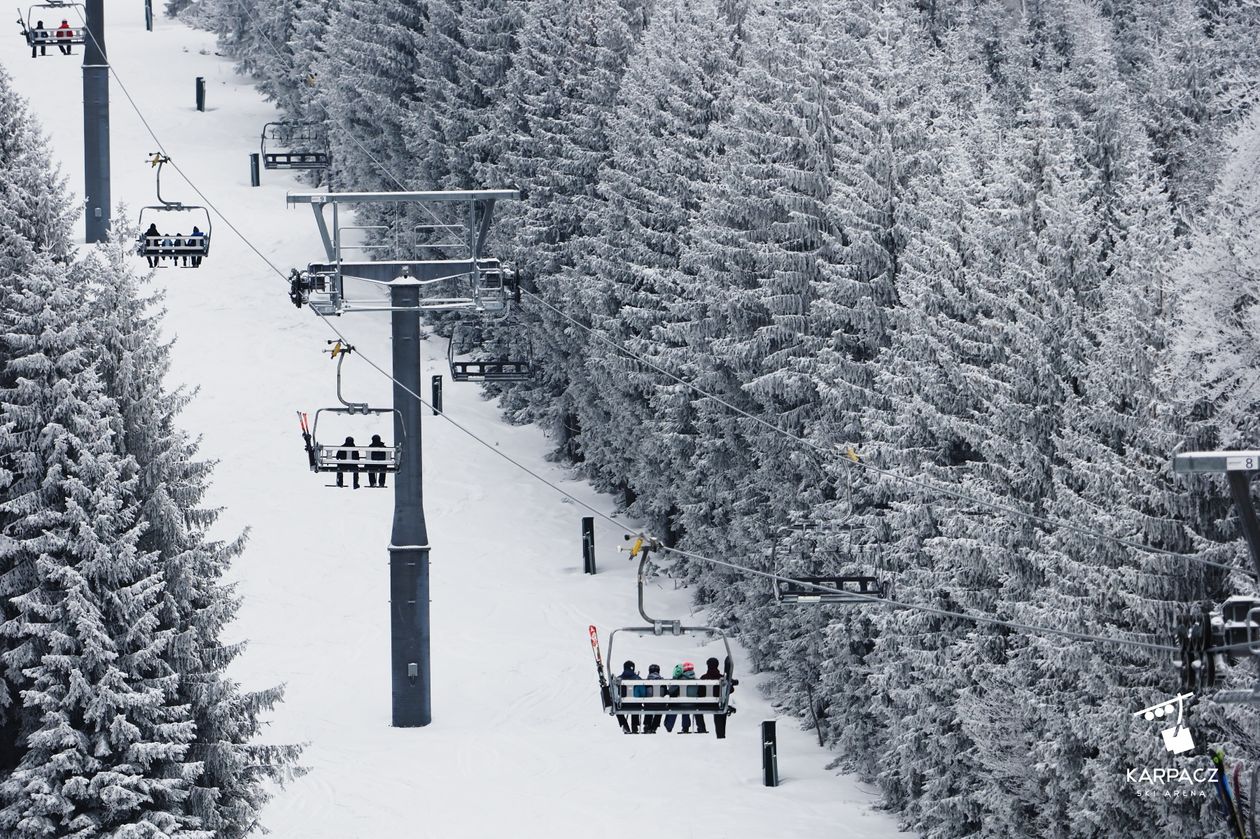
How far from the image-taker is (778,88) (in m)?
34.0

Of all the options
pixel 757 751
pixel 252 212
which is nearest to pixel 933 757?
pixel 757 751

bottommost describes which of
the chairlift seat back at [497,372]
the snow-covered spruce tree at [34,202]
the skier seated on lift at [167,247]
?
the chairlift seat back at [497,372]

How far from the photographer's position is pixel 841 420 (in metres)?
30.5

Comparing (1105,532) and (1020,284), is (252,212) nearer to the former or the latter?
(1020,284)

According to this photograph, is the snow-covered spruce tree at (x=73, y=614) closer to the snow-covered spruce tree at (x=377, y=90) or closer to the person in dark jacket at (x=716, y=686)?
the person in dark jacket at (x=716, y=686)

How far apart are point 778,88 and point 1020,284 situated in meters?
9.85

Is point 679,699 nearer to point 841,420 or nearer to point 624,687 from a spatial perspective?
point 624,687

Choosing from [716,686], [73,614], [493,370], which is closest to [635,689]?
[716,686]

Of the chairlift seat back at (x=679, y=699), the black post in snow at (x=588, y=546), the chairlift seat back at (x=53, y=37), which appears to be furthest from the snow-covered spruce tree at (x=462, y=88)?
the chairlift seat back at (x=679, y=699)

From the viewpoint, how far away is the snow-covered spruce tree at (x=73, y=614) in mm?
21016

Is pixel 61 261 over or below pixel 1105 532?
over

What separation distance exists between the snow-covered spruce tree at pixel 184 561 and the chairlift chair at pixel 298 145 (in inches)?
1017

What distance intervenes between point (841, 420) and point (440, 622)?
10.6 meters

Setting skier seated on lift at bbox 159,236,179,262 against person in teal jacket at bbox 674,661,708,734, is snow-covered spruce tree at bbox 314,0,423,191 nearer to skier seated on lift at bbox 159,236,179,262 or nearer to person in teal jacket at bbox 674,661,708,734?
skier seated on lift at bbox 159,236,179,262
